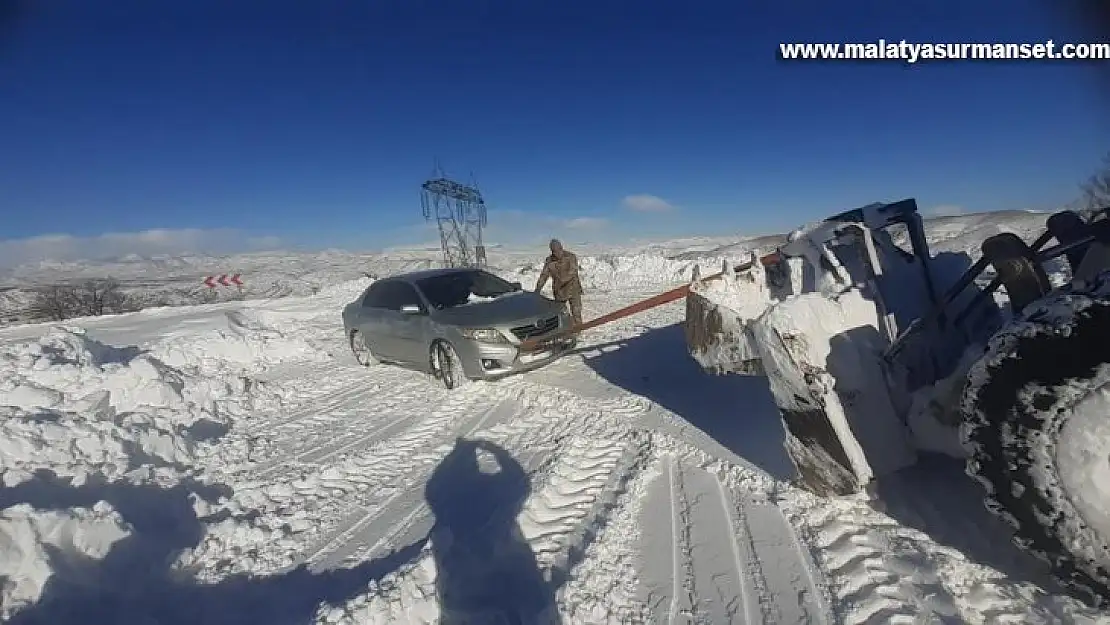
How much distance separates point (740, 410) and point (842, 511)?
1898 mm

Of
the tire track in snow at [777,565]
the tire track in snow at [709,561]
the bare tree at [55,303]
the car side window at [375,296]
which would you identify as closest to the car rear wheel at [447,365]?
the car side window at [375,296]

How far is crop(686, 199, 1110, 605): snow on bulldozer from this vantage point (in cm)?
206

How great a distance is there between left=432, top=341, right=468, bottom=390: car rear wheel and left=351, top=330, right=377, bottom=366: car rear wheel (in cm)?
190

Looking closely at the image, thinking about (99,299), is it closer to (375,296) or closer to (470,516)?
(375,296)

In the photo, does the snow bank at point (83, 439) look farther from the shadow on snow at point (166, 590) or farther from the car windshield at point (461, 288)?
the car windshield at point (461, 288)

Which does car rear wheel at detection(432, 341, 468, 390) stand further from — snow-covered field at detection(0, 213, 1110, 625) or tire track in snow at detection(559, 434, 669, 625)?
tire track in snow at detection(559, 434, 669, 625)

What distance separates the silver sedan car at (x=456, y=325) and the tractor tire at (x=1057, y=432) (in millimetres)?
4887

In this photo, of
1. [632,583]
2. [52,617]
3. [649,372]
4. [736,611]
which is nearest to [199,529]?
[52,617]

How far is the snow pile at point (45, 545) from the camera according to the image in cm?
279

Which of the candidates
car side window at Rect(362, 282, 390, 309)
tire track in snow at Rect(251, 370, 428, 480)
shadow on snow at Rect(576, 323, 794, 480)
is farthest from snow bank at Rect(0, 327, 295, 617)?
shadow on snow at Rect(576, 323, 794, 480)

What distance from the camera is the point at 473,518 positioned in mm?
3447

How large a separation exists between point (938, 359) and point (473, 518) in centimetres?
326

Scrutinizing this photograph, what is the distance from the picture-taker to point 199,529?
3.62 metres

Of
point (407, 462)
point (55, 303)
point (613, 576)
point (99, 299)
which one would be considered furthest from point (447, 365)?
point (99, 299)
